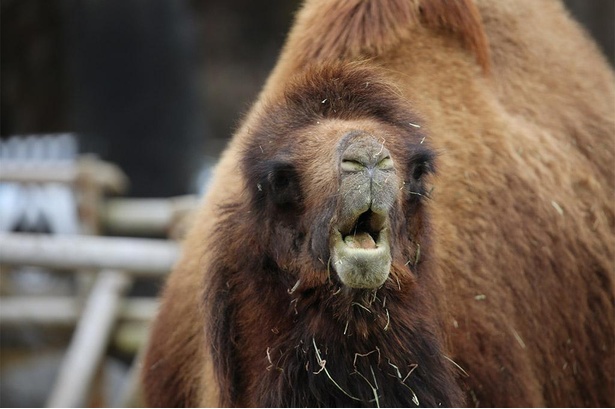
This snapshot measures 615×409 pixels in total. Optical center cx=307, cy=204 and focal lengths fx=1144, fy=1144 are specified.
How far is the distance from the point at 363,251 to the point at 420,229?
40cm

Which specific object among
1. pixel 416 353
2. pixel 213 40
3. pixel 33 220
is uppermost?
pixel 416 353

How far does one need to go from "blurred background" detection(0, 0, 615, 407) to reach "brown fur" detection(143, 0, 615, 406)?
1.76 ft

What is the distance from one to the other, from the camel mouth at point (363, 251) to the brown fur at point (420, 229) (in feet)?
0.19

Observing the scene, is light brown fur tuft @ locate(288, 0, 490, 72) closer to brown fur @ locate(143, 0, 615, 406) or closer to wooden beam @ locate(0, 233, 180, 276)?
brown fur @ locate(143, 0, 615, 406)

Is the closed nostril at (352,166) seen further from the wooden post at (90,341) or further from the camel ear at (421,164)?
the wooden post at (90,341)

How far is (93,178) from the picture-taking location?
6.47 meters

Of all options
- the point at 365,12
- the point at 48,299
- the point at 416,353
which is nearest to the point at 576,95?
the point at 365,12

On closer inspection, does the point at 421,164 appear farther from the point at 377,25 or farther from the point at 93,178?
the point at 93,178

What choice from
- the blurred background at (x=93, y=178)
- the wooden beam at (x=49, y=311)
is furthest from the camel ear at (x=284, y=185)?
the wooden beam at (x=49, y=311)

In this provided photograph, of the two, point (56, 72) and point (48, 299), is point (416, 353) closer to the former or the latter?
point (48, 299)

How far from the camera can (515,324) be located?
3473mm

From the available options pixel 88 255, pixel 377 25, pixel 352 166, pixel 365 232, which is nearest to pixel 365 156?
pixel 352 166

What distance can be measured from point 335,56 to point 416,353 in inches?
39.0

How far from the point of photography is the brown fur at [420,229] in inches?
112
